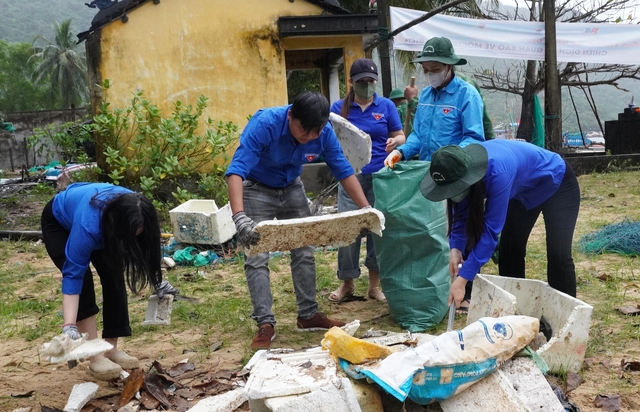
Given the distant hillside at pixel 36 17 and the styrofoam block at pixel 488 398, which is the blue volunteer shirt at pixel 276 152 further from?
the distant hillside at pixel 36 17

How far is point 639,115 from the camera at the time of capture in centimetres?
1191

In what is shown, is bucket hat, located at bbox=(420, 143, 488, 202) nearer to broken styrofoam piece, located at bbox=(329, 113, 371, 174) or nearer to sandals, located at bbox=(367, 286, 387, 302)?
broken styrofoam piece, located at bbox=(329, 113, 371, 174)

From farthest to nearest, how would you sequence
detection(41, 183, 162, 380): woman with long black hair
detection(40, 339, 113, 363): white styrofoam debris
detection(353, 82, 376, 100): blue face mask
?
detection(353, 82, 376, 100): blue face mask
detection(41, 183, 162, 380): woman with long black hair
detection(40, 339, 113, 363): white styrofoam debris

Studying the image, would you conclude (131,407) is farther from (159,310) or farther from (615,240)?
(615,240)

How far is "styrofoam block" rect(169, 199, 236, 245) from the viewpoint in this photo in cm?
611

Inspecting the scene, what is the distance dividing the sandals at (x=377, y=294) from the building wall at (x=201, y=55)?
525 centimetres

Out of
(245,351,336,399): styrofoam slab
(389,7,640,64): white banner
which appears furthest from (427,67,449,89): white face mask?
(389,7,640,64): white banner

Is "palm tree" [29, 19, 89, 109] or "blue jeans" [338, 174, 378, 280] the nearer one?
"blue jeans" [338, 174, 378, 280]

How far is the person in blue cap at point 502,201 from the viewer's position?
262 centimetres

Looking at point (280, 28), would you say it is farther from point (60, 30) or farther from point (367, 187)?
point (60, 30)

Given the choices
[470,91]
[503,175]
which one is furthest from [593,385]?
[470,91]

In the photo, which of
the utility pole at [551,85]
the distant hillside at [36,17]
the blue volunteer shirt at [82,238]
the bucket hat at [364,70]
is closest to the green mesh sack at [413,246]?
the bucket hat at [364,70]

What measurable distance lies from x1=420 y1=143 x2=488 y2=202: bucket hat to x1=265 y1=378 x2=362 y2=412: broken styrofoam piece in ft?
3.03

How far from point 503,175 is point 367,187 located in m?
1.57
